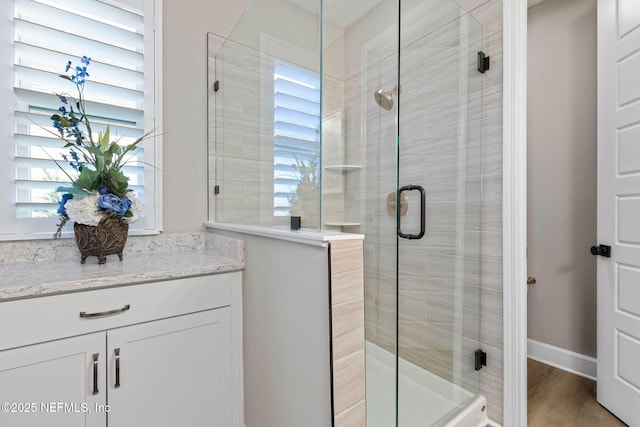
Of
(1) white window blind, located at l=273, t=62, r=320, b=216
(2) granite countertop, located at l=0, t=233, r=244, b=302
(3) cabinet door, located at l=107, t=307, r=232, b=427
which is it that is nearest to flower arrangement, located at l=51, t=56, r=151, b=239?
(2) granite countertop, located at l=0, t=233, r=244, b=302

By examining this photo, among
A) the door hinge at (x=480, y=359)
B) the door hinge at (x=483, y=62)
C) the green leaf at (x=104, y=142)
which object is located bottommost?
the door hinge at (x=480, y=359)

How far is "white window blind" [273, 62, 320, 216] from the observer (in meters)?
1.17

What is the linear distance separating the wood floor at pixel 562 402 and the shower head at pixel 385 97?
5.64 feet

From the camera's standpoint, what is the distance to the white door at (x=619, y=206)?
149 cm

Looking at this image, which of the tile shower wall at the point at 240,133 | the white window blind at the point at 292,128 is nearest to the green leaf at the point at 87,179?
the tile shower wall at the point at 240,133

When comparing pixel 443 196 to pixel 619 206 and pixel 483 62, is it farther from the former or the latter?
pixel 619 206

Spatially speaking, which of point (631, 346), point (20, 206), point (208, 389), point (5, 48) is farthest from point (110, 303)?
point (631, 346)

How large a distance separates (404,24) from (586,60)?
1.51 m

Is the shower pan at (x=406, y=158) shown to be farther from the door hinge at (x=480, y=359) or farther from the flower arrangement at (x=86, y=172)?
the flower arrangement at (x=86, y=172)

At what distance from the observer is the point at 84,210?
131cm

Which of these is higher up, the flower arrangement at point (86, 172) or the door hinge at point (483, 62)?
the door hinge at point (483, 62)

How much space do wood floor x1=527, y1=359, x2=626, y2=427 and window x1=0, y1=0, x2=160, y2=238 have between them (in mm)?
2320

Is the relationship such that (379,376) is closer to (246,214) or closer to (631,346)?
(246,214)

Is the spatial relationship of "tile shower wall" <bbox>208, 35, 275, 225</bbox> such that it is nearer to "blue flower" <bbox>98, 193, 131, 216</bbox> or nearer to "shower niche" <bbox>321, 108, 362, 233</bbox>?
"shower niche" <bbox>321, 108, 362, 233</bbox>
